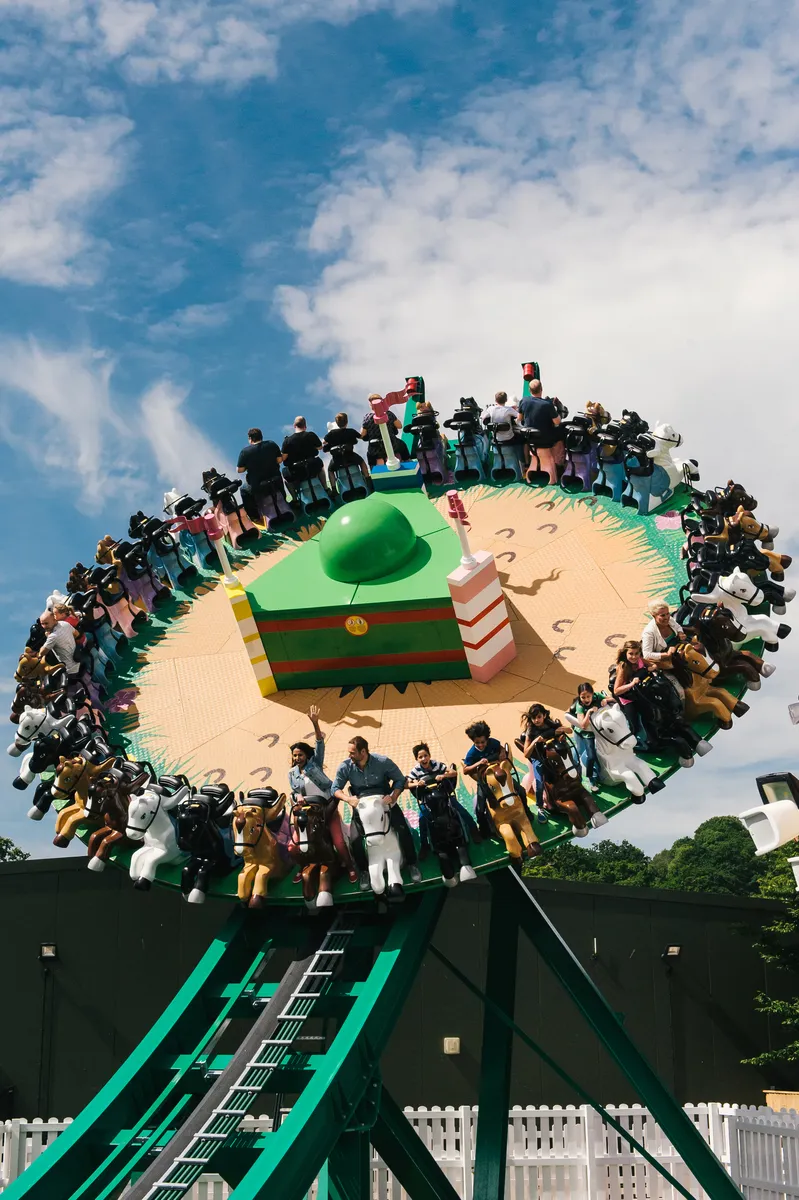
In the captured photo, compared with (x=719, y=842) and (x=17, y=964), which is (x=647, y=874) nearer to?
(x=719, y=842)

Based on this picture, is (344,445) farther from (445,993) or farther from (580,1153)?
(580,1153)

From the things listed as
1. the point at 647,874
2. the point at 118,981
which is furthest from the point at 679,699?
the point at 647,874

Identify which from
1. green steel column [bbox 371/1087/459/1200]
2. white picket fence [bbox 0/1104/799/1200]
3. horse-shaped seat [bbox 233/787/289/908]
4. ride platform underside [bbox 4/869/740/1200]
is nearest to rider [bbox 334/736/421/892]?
horse-shaped seat [bbox 233/787/289/908]

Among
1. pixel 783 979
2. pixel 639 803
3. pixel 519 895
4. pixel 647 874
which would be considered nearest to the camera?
pixel 639 803

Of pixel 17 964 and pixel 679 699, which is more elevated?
pixel 679 699

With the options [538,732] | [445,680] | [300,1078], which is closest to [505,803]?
[538,732]

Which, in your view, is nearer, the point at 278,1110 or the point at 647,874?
the point at 278,1110

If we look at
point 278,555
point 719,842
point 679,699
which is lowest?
point 679,699
